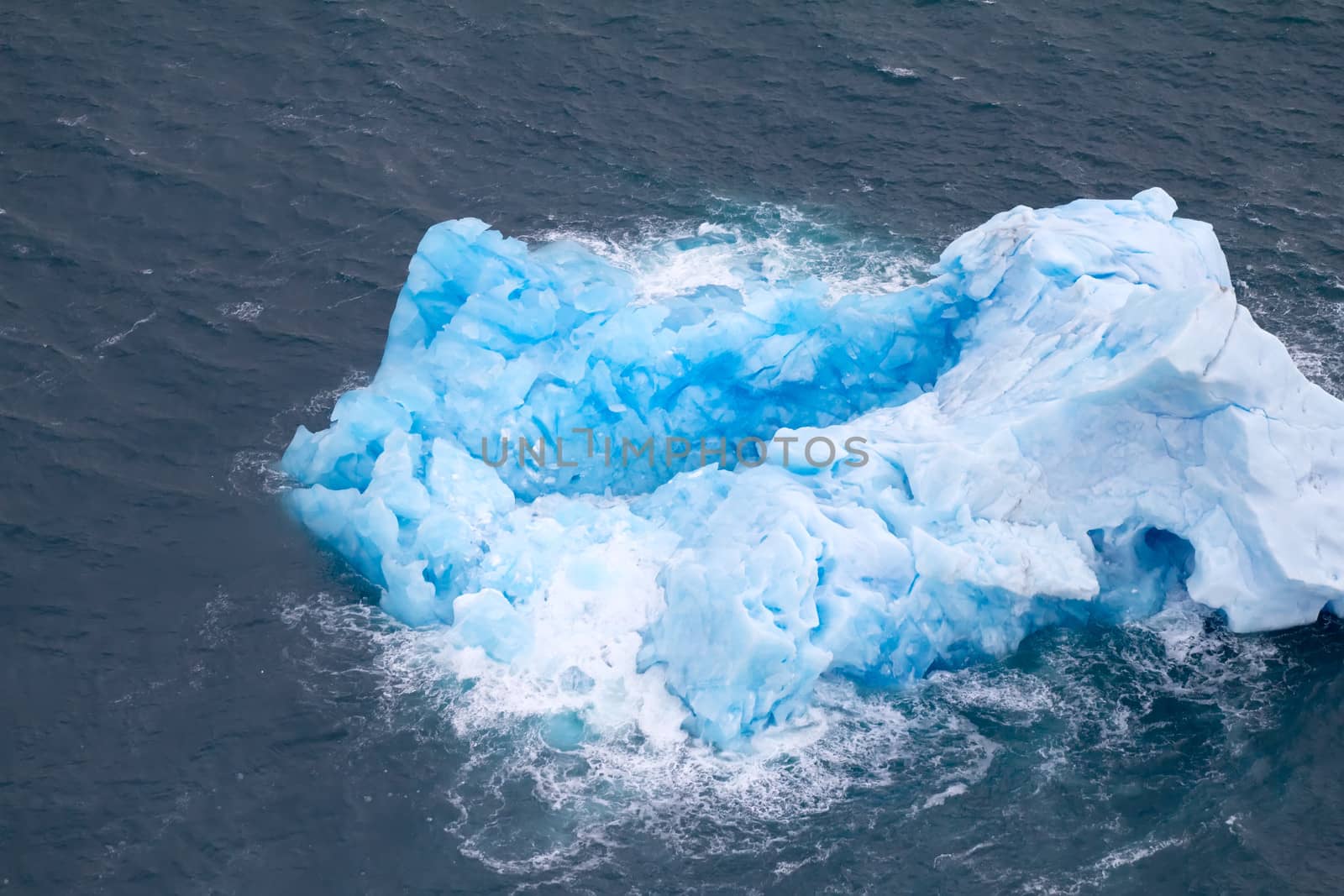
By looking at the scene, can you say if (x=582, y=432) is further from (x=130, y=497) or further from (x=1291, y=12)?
(x=1291, y=12)

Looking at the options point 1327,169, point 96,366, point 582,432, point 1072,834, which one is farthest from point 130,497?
point 1327,169

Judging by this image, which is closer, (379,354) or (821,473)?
(821,473)

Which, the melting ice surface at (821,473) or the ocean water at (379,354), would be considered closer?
the ocean water at (379,354)

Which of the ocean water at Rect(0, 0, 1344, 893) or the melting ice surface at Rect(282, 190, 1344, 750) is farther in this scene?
the melting ice surface at Rect(282, 190, 1344, 750)
